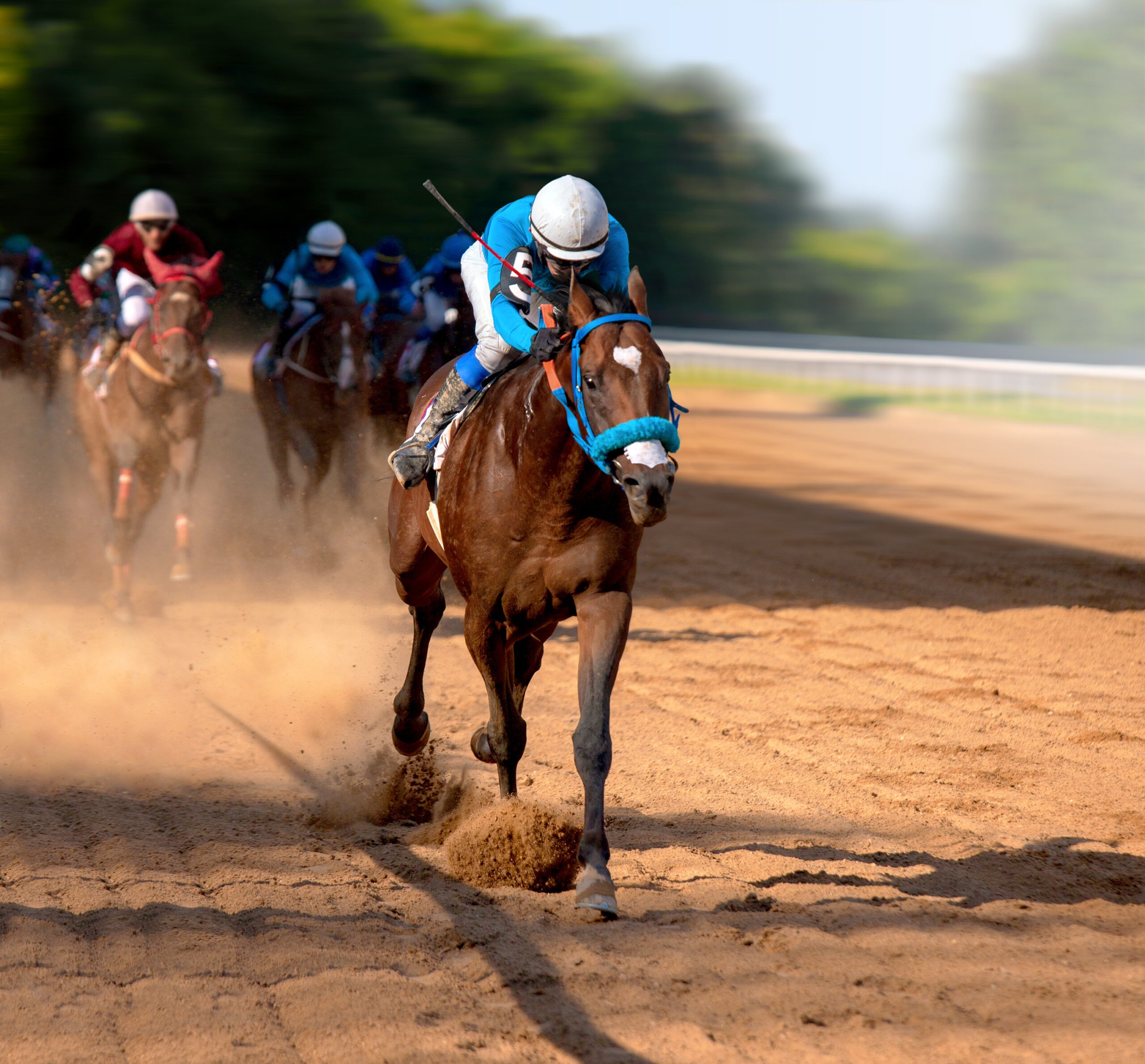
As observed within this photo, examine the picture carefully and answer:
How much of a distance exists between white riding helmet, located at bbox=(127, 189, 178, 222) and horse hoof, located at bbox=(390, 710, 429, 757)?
208 inches

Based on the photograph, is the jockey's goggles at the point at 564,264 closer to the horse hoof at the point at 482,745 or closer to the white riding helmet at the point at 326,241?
the horse hoof at the point at 482,745

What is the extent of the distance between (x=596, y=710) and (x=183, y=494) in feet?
22.0

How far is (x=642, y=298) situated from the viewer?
391 centimetres

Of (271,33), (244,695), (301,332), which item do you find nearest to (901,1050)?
(244,695)

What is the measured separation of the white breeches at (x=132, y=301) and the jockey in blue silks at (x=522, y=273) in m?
4.98

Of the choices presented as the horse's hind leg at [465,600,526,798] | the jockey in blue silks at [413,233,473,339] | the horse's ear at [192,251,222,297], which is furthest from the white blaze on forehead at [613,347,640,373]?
the jockey in blue silks at [413,233,473,339]

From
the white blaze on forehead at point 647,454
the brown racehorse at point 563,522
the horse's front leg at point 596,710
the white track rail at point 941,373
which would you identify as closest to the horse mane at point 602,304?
the brown racehorse at point 563,522

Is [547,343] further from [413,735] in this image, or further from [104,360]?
[104,360]

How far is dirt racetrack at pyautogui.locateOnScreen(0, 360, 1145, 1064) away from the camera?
3.21 m

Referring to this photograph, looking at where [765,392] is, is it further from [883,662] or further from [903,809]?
[903,809]

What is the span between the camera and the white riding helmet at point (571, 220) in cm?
416

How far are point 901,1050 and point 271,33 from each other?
20.5m

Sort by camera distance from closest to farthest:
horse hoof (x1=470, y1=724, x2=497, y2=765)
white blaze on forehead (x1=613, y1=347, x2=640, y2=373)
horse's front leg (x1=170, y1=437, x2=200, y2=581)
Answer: white blaze on forehead (x1=613, y1=347, x2=640, y2=373) → horse hoof (x1=470, y1=724, x2=497, y2=765) → horse's front leg (x1=170, y1=437, x2=200, y2=581)

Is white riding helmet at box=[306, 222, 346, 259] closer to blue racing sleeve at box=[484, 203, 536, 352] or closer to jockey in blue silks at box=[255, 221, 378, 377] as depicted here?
jockey in blue silks at box=[255, 221, 378, 377]
